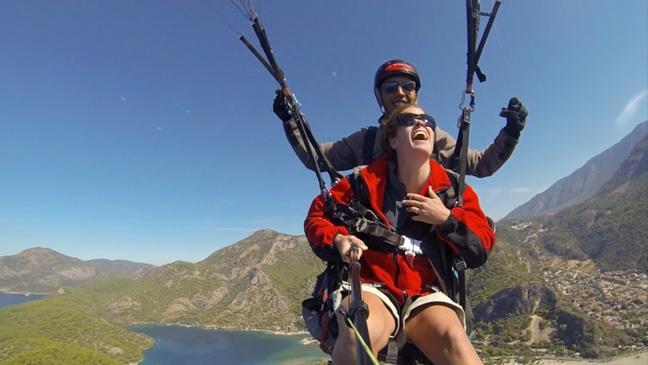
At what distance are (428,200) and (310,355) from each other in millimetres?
124115

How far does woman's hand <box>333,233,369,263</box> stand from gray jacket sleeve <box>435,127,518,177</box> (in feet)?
5.50

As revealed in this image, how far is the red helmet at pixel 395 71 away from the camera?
373 cm

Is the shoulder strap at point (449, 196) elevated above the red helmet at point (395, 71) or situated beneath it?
situated beneath

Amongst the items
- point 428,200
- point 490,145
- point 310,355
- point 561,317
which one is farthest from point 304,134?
point 310,355

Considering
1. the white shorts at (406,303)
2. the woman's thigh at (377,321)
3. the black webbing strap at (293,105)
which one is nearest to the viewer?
the woman's thigh at (377,321)

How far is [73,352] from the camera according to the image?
3701 inches

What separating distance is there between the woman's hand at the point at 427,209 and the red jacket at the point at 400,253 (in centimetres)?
5

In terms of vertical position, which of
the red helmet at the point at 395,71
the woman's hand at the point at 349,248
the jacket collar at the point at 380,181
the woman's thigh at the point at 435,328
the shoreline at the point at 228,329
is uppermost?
the red helmet at the point at 395,71

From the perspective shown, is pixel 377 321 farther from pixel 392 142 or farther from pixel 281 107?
pixel 281 107

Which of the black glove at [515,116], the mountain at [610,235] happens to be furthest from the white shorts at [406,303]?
the mountain at [610,235]

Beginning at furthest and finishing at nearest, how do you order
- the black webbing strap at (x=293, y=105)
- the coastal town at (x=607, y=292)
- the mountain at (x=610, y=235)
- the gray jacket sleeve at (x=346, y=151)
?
the mountain at (x=610, y=235)
the coastal town at (x=607, y=292)
the gray jacket sleeve at (x=346, y=151)
the black webbing strap at (x=293, y=105)

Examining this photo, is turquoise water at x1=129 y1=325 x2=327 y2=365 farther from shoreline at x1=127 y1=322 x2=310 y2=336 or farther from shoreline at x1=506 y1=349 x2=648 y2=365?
shoreline at x1=506 y1=349 x2=648 y2=365

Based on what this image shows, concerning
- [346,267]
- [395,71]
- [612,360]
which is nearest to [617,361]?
[612,360]

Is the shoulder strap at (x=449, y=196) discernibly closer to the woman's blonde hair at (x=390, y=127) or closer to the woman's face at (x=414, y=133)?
the woman's face at (x=414, y=133)
